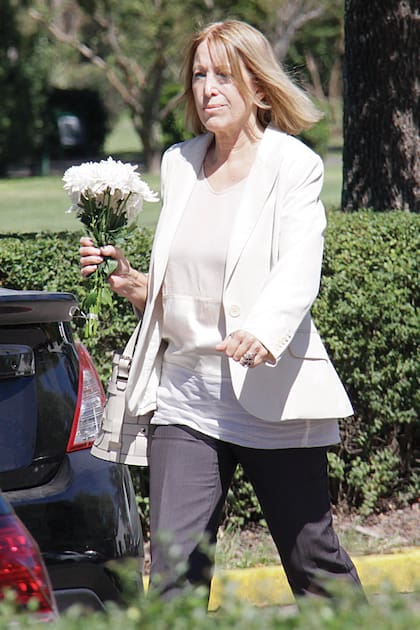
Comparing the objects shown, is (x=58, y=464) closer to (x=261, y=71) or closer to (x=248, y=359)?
(x=248, y=359)

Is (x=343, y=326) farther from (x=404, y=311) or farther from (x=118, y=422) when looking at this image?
(x=118, y=422)

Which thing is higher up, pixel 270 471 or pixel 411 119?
pixel 411 119

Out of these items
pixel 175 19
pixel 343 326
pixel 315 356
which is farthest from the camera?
pixel 175 19

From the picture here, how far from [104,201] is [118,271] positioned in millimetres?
214

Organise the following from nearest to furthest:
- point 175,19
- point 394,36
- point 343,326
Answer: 1. point 343,326
2. point 394,36
3. point 175,19

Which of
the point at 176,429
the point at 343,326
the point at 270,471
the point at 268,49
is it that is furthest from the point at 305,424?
the point at 343,326

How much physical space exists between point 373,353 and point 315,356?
2.02 m

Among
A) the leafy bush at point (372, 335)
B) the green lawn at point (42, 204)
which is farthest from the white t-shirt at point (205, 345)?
the green lawn at point (42, 204)

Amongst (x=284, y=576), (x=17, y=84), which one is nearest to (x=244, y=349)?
(x=284, y=576)

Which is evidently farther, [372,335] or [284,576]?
[372,335]

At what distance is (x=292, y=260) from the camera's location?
10.5 feet

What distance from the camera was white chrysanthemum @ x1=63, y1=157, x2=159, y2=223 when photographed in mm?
3396

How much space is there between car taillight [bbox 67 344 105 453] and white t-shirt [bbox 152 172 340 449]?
26 centimetres

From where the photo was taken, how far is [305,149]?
11.3 ft
